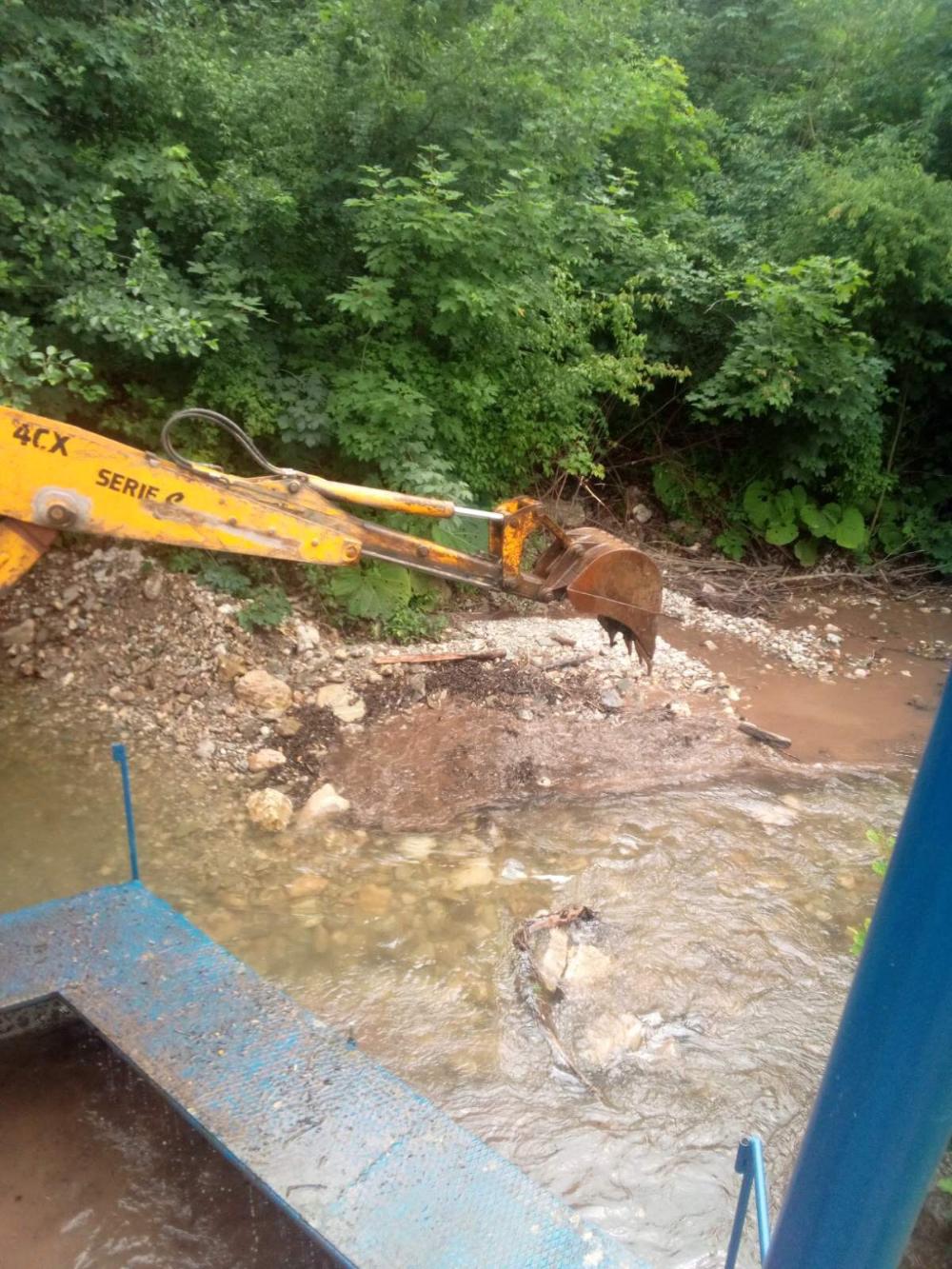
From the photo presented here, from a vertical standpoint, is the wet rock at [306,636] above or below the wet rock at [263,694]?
above

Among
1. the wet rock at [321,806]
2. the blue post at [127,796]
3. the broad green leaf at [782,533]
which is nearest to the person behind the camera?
the blue post at [127,796]

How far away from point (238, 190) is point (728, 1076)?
6.96m

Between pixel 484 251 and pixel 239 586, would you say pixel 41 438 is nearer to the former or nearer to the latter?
pixel 239 586

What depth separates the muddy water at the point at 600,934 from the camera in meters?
3.84

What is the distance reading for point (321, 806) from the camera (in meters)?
5.75

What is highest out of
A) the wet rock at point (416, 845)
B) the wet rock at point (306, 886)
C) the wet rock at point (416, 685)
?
the wet rock at point (416, 685)

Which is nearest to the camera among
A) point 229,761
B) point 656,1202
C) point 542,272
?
point 656,1202

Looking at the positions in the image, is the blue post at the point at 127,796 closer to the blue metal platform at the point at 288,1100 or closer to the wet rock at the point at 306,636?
the blue metal platform at the point at 288,1100

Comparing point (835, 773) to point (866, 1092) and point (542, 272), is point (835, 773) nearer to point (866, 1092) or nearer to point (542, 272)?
point (542, 272)

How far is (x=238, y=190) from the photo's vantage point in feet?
23.6

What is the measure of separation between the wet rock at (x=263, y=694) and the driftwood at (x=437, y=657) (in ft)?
3.01

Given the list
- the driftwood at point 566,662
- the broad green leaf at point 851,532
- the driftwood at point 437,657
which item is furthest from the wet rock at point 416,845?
the broad green leaf at point 851,532

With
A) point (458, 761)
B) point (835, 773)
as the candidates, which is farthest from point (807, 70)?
point (458, 761)

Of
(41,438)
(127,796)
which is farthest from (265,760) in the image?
(41,438)
